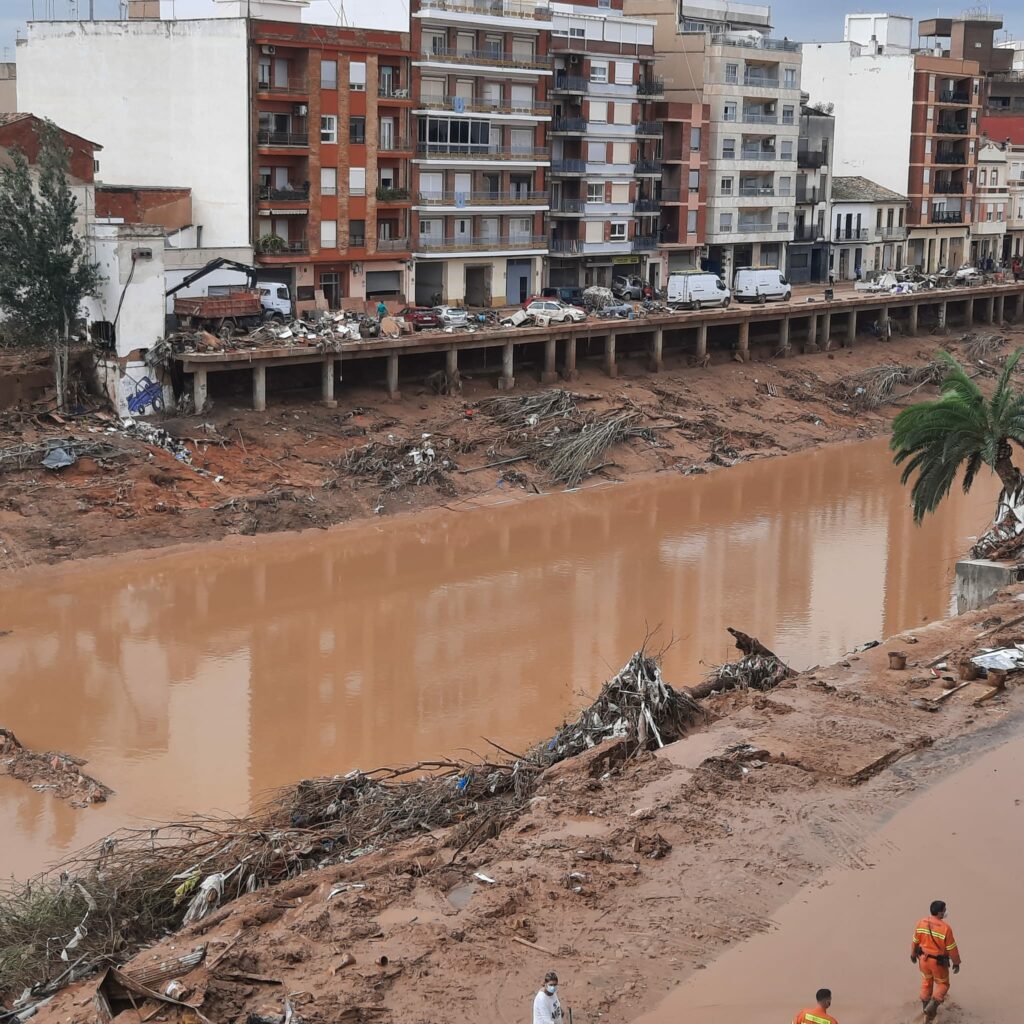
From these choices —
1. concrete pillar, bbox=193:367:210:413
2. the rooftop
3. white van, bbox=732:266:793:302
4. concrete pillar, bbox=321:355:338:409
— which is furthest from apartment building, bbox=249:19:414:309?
the rooftop

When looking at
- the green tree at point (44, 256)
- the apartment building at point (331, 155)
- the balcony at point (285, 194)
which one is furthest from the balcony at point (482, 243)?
the green tree at point (44, 256)

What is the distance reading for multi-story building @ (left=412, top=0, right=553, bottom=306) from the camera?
55250 millimetres

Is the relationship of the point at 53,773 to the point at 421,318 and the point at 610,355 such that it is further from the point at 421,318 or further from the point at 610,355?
the point at 610,355

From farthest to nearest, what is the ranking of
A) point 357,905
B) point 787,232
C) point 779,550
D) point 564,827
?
point 787,232, point 779,550, point 564,827, point 357,905

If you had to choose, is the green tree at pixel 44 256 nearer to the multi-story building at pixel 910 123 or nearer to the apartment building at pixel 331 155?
the apartment building at pixel 331 155

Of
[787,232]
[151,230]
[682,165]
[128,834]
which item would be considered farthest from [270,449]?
[787,232]

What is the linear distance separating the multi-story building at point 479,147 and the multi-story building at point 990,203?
37.0 meters

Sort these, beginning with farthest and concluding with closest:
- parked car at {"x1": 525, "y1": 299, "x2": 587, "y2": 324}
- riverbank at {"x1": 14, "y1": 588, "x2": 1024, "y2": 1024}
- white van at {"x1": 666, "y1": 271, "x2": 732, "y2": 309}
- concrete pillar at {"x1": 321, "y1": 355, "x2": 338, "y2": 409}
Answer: white van at {"x1": 666, "y1": 271, "x2": 732, "y2": 309} → parked car at {"x1": 525, "y1": 299, "x2": 587, "y2": 324} → concrete pillar at {"x1": 321, "y1": 355, "x2": 338, "y2": 409} → riverbank at {"x1": 14, "y1": 588, "x2": 1024, "y2": 1024}

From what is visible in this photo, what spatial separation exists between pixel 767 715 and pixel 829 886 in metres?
5.06

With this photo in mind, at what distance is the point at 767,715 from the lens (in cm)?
2155

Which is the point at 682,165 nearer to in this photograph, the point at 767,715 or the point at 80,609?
the point at 80,609

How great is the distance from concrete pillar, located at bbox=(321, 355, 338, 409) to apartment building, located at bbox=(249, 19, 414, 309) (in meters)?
8.15

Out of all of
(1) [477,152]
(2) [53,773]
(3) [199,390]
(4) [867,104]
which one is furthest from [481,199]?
(2) [53,773]

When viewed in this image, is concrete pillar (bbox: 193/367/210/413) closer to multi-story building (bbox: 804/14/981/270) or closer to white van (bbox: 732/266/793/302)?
white van (bbox: 732/266/793/302)
